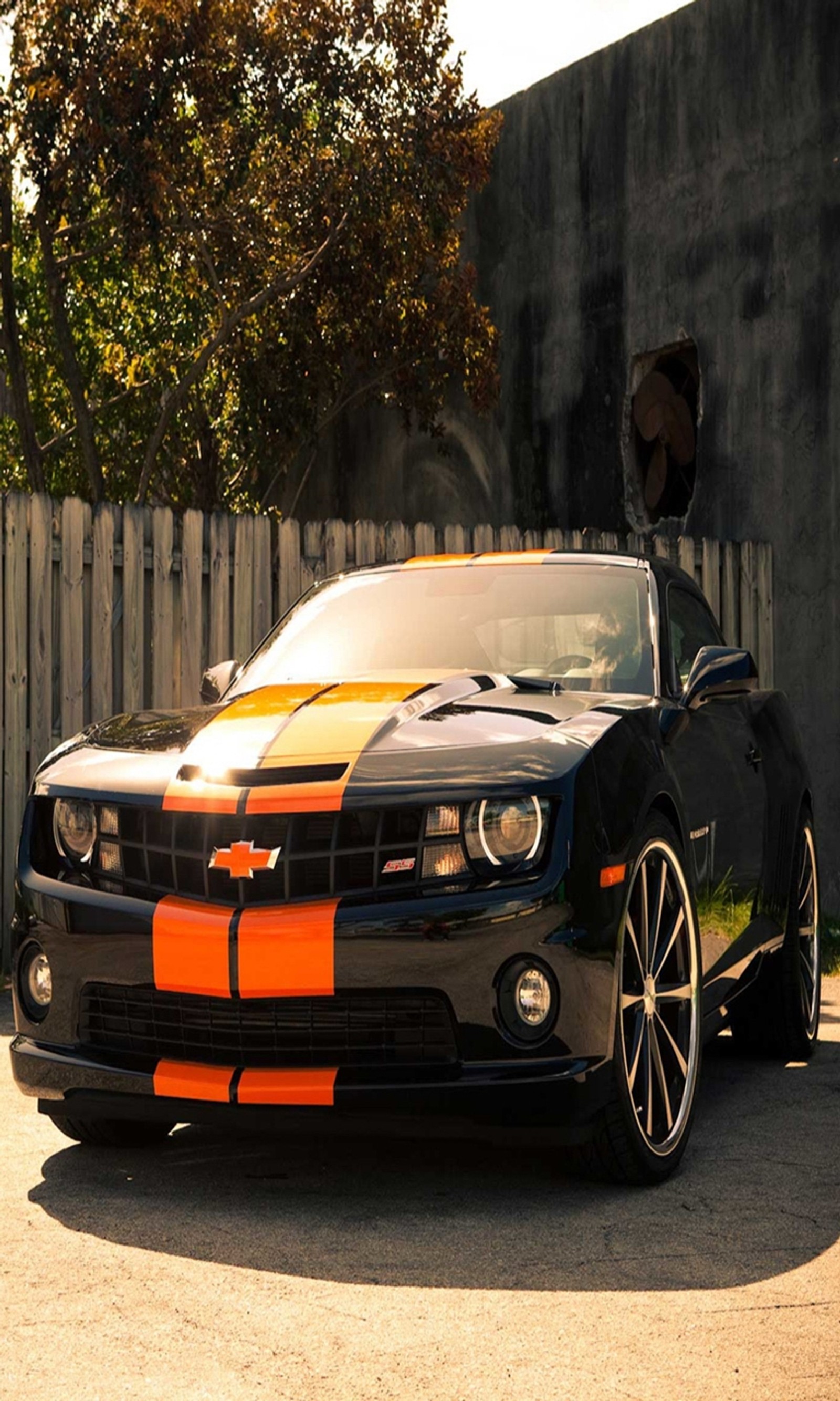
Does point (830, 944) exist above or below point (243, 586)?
below

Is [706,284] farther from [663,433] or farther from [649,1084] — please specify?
[649,1084]

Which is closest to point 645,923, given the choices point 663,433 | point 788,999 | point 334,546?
Answer: point 788,999

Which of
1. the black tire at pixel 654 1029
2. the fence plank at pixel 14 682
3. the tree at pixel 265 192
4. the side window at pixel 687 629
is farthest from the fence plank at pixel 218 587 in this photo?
the tree at pixel 265 192

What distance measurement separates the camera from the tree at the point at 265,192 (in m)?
15.4

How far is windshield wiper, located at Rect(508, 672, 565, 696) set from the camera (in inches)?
205

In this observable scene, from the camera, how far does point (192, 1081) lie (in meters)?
4.42

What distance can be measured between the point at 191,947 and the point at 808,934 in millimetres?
3176

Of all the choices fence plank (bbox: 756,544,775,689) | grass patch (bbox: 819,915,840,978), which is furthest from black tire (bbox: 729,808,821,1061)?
fence plank (bbox: 756,544,775,689)

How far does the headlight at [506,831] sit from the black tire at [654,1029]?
0.32 m

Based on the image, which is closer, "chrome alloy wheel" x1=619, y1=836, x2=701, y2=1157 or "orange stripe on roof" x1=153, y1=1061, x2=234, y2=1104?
"orange stripe on roof" x1=153, y1=1061, x2=234, y2=1104

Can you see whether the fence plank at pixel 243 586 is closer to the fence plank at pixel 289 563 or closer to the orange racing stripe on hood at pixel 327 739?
the fence plank at pixel 289 563

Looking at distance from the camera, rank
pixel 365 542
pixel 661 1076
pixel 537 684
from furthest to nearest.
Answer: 1. pixel 365 542
2. pixel 537 684
3. pixel 661 1076

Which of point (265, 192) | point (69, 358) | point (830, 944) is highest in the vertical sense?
point (265, 192)

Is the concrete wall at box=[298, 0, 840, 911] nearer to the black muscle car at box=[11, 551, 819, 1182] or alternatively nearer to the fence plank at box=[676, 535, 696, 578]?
the fence plank at box=[676, 535, 696, 578]
